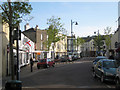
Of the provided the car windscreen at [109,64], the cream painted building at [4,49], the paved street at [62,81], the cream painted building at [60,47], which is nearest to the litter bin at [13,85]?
the paved street at [62,81]

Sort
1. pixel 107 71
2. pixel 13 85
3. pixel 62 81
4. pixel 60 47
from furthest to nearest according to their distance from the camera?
Answer: pixel 60 47
pixel 62 81
pixel 107 71
pixel 13 85

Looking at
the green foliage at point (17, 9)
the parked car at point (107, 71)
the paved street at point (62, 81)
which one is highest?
the green foliage at point (17, 9)

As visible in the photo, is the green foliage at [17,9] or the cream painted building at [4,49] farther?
the cream painted building at [4,49]

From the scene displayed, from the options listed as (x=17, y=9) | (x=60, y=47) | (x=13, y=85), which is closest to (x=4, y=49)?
(x=17, y=9)

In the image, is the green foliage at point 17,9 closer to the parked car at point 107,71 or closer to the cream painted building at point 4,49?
the cream painted building at point 4,49

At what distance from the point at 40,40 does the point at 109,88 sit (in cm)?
4616

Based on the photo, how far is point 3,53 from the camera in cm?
1633

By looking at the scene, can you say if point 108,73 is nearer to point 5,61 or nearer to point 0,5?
point 0,5

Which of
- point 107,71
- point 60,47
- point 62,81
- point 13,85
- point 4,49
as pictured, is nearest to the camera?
point 13,85

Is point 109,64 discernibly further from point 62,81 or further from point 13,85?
point 13,85

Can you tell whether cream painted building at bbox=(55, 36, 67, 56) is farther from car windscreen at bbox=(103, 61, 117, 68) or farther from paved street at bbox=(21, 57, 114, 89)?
car windscreen at bbox=(103, 61, 117, 68)

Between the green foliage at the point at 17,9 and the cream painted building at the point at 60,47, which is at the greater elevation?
the green foliage at the point at 17,9

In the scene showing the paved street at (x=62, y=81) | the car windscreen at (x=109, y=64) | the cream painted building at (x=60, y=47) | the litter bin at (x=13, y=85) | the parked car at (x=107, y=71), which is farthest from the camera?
the cream painted building at (x=60, y=47)

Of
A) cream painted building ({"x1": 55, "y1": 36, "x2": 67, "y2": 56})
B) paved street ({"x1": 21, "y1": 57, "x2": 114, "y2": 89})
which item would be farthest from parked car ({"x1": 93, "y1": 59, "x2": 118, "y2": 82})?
cream painted building ({"x1": 55, "y1": 36, "x2": 67, "y2": 56})
